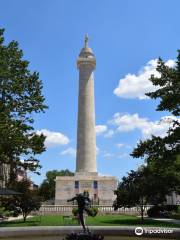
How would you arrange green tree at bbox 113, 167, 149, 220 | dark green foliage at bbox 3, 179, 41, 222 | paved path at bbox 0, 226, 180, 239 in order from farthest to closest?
green tree at bbox 113, 167, 149, 220 < dark green foliage at bbox 3, 179, 41, 222 < paved path at bbox 0, 226, 180, 239

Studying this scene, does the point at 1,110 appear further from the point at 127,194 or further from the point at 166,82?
the point at 127,194

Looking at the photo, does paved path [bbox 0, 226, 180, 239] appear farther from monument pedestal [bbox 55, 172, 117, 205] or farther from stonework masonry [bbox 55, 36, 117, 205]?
monument pedestal [bbox 55, 172, 117, 205]

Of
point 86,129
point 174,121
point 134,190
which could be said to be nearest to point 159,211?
point 134,190

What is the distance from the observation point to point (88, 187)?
72.1 m

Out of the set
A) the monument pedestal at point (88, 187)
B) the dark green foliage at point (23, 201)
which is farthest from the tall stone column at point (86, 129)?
the dark green foliage at point (23, 201)

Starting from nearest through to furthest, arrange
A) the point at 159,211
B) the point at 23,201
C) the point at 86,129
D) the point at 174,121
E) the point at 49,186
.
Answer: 1. the point at 174,121
2. the point at 23,201
3. the point at 159,211
4. the point at 86,129
5. the point at 49,186

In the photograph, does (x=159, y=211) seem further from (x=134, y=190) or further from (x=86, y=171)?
(x=86, y=171)

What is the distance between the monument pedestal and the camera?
2813 inches

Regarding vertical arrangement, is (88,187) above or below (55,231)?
above

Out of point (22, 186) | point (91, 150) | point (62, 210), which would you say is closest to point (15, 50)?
point (22, 186)

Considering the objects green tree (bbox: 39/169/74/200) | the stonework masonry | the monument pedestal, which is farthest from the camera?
green tree (bbox: 39/169/74/200)

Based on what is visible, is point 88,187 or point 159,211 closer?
point 159,211

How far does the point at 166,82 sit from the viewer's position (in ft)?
80.5

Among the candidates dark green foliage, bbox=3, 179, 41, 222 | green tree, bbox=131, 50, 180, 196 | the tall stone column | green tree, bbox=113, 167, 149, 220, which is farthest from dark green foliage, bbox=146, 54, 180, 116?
the tall stone column
